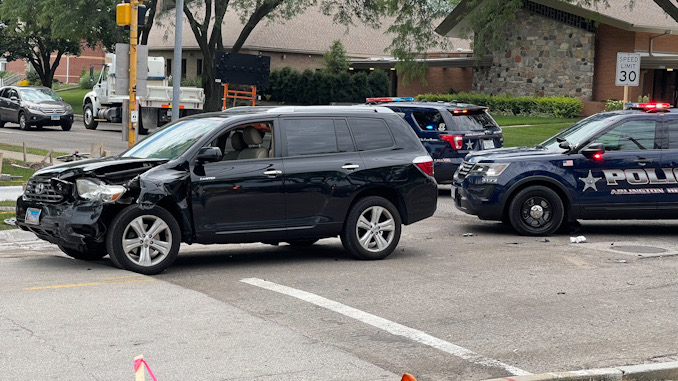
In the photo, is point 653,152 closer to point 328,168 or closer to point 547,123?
point 328,168

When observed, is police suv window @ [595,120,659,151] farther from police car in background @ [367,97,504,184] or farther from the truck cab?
the truck cab

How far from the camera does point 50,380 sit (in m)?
6.18

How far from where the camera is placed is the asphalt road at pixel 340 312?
677 cm

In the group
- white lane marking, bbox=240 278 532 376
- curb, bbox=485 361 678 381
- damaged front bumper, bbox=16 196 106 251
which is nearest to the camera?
curb, bbox=485 361 678 381

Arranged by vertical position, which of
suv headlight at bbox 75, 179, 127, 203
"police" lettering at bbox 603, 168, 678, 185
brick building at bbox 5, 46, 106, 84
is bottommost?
suv headlight at bbox 75, 179, 127, 203

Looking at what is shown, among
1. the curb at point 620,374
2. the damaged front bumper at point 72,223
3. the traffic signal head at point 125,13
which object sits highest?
the traffic signal head at point 125,13

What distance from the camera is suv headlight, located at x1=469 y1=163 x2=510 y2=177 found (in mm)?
13258

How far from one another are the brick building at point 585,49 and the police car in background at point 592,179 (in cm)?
2705

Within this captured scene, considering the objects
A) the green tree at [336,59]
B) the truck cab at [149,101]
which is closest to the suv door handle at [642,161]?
the truck cab at [149,101]

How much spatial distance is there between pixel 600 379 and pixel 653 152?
24.8 feet

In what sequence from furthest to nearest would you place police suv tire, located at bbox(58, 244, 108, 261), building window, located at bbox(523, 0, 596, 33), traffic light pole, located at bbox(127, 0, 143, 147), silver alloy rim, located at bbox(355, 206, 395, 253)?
building window, located at bbox(523, 0, 596, 33), traffic light pole, located at bbox(127, 0, 143, 147), silver alloy rim, located at bbox(355, 206, 395, 253), police suv tire, located at bbox(58, 244, 108, 261)

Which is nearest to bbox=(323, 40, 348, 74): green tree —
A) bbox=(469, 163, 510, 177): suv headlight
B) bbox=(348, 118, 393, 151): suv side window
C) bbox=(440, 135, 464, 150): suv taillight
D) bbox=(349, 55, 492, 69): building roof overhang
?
bbox=(349, 55, 492, 69): building roof overhang

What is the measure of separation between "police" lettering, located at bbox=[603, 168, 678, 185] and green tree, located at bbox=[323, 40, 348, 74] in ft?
127

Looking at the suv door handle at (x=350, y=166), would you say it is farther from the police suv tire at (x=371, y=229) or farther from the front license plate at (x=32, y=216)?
the front license plate at (x=32, y=216)
